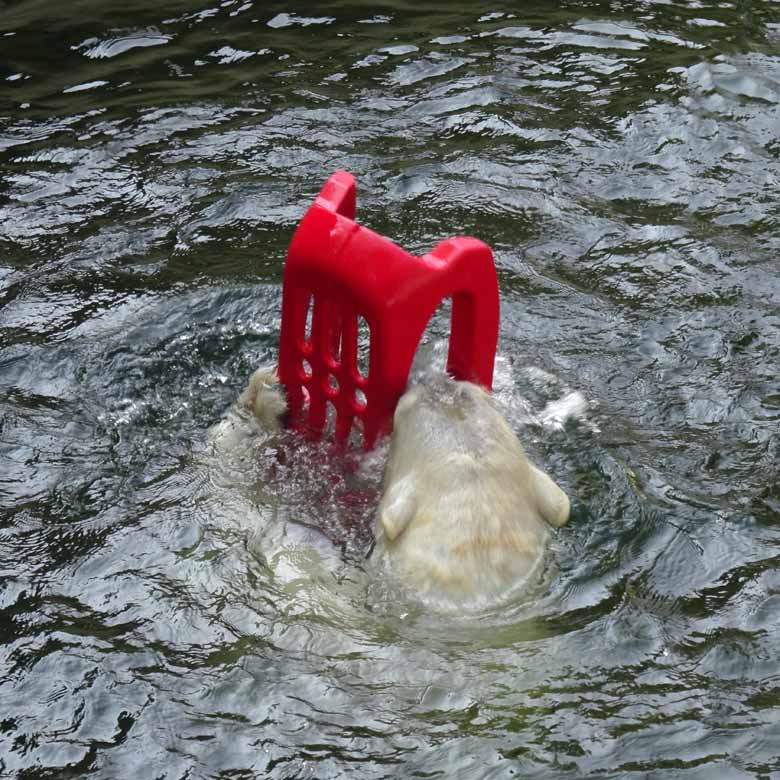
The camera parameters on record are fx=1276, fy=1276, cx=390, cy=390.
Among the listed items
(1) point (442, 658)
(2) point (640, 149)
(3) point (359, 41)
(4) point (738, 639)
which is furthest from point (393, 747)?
(3) point (359, 41)

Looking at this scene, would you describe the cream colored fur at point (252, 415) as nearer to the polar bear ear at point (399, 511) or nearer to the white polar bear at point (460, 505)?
the white polar bear at point (460, 505)

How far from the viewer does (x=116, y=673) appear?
15.2ft

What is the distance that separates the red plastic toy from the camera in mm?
5090

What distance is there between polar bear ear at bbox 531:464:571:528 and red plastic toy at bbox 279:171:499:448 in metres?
0.75

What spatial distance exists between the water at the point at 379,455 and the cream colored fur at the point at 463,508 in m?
0.14

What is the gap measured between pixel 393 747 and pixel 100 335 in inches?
136

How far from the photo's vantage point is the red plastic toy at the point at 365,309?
509 cm

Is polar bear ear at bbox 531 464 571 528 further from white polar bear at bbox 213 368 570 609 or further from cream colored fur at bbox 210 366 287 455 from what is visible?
cream colored fur at bbox 210 366 287 455

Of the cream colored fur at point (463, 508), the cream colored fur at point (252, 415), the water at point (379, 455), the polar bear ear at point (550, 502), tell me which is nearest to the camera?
the water at point (379, 455)

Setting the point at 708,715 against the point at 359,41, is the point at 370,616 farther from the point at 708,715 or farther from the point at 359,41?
the point at 359,41

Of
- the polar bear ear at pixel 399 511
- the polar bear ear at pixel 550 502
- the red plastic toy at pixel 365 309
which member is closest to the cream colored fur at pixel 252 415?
the red plastic toy at pixel 365 309

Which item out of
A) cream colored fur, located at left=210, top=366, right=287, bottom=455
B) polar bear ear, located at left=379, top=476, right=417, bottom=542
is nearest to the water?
cream colored fur, located at left=210, top=366, right=287, bottom=455

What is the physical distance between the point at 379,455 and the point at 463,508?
855mm

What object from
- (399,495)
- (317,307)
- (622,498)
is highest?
(317,307)
